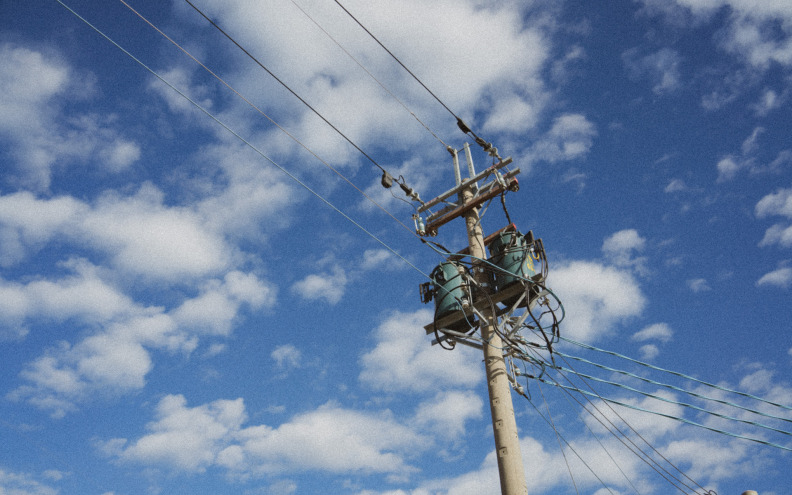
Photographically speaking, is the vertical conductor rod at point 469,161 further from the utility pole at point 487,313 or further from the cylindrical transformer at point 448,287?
the cylindrical transformer at point 448,287

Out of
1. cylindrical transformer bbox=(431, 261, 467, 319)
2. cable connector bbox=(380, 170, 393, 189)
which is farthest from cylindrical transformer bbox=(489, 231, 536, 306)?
cable connector bbox=(380, 170, 393, 189)

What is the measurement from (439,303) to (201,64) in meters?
6.53

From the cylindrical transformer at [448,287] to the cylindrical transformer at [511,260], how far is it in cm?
74

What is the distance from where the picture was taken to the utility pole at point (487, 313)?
30.8 feet

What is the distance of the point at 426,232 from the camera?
1301 cm

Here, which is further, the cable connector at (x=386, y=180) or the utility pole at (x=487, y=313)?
the cable connector at (x=386, y=180)

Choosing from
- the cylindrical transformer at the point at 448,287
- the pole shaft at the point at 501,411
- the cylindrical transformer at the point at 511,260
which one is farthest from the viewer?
the cylindrical transformer at the point at 448,287

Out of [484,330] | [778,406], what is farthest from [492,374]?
[778,406]

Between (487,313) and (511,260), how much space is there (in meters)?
1.20

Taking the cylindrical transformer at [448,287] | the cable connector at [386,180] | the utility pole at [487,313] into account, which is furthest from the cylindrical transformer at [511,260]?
the cable connector at [386,180]

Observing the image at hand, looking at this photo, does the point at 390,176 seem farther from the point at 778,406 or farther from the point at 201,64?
the point at 778,406

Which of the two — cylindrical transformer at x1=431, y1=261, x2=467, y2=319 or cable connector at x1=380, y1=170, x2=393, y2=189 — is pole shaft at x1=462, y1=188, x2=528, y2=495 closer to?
cylindrical transformer at x1=431, y1=261, x2=467, y2=319

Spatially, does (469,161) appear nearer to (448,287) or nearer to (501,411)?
(448,287)

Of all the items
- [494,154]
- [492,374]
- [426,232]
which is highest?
[494,154]
